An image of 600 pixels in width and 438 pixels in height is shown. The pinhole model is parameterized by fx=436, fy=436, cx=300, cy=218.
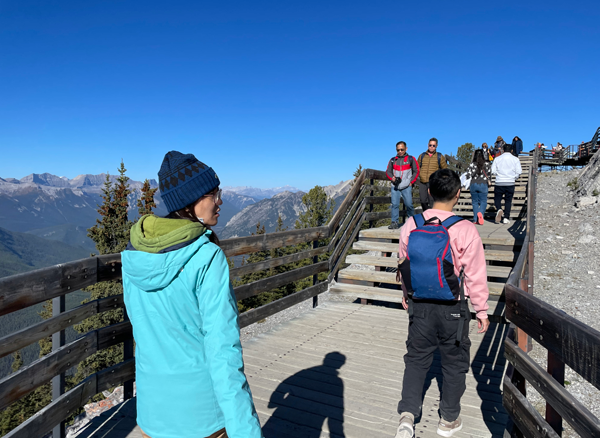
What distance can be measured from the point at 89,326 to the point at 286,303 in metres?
36.2

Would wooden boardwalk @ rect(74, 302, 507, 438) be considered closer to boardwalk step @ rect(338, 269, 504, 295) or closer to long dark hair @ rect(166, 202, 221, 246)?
boardwalk step @ rect(338, 269, 504, 295)

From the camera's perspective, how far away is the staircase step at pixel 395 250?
7105 mm

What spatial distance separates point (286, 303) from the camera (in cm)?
627

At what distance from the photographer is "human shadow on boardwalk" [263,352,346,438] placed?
340cm

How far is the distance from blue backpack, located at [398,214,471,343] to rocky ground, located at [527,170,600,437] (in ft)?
15.6

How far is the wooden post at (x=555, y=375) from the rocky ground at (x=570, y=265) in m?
4.78

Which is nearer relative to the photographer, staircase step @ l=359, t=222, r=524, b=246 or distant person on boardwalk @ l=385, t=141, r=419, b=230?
staircase step @ l=359, t=222, r=524, b=246

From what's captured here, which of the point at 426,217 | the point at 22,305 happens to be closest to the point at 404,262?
the point at 426,217

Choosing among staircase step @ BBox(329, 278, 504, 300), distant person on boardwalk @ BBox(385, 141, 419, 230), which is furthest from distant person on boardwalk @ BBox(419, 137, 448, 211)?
staircase step @ BBox(329, 278, 504, 300)

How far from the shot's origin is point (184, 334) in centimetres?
167

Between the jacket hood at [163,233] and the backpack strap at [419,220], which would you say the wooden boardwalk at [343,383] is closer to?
the backpack strap at [419,220]

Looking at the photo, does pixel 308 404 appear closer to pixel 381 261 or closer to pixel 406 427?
pixel 406 427

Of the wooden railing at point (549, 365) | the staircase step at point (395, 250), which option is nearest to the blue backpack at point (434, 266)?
the wooden railing at point (549, 365)

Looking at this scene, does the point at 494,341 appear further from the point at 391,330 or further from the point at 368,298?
the point at 368,298
